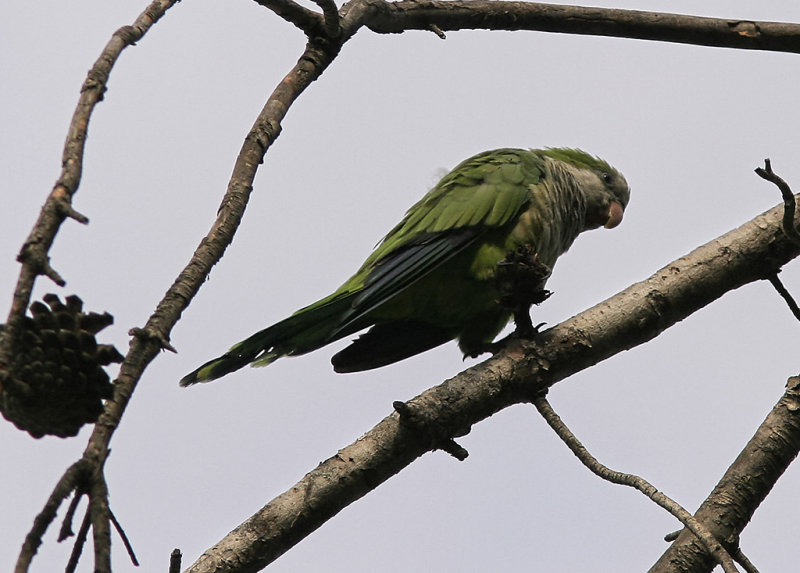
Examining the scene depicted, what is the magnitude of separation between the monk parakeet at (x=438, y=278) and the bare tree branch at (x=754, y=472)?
1456 millimetres

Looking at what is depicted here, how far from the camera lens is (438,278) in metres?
4.76

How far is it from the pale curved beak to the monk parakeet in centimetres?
81

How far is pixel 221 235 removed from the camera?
2.39 metres

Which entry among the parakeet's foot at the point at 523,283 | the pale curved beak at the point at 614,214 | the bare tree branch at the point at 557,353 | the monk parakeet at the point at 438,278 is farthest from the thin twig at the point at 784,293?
Answer: the pale curved beak at the point at 614,214

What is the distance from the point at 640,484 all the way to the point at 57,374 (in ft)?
5.62

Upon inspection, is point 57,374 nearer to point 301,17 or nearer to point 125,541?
point 125,541

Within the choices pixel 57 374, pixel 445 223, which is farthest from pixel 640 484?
pixel 445 223

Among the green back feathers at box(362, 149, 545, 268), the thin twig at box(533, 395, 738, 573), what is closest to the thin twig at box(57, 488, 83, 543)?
the thin twig at box(533, 395, 738, 573)

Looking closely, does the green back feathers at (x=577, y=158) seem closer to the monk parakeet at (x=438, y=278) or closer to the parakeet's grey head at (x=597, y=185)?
the parakeet's grey head at (x=597, y=185)

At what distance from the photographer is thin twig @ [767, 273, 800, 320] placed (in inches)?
142

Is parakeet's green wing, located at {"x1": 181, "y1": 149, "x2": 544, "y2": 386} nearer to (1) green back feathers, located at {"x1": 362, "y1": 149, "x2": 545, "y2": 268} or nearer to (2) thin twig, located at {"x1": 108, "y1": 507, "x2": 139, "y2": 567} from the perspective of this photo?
(1) green back feathers, located at {"x1": 362, "y1": 149, "x2": 545, "y2": 268}

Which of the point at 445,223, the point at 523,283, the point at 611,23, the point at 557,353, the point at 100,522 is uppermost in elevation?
the point at 445,223

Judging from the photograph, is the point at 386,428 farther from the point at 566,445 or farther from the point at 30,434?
the point at 30,434

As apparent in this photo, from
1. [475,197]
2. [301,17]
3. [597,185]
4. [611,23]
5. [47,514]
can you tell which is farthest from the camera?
[597,185]
